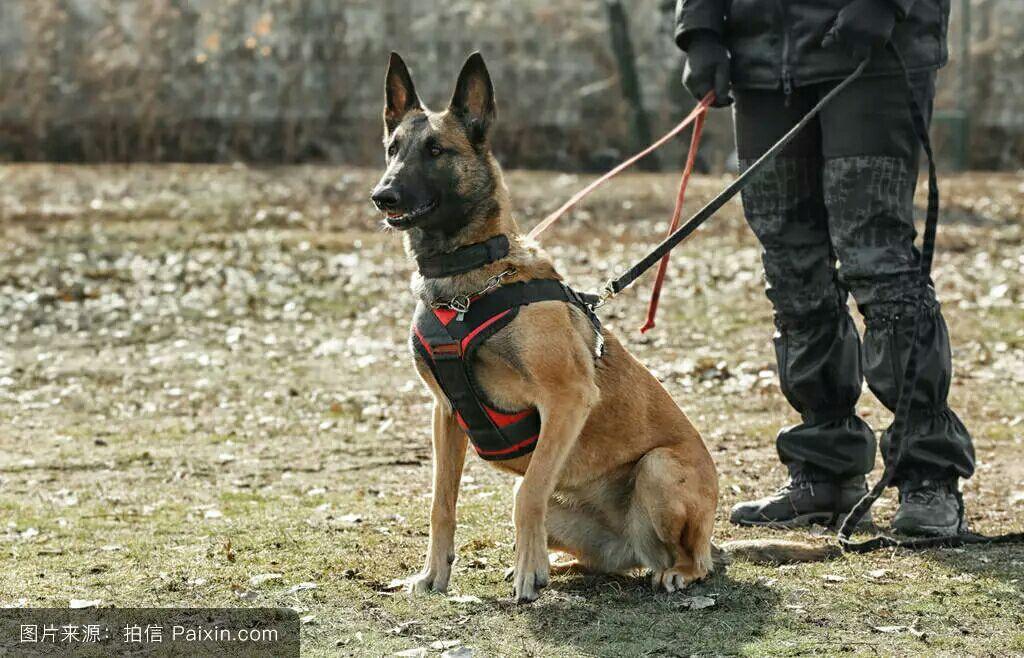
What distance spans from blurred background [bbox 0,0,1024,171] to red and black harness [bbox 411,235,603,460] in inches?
615

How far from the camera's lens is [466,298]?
3.98 metres

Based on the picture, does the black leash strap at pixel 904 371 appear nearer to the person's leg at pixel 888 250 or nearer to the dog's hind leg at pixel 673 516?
the person's leg at pixel 888 250

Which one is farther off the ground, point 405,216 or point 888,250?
point 405,216

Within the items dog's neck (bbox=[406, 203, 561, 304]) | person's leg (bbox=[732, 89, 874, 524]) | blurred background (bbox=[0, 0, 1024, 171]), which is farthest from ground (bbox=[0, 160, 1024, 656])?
blurred background (bbox=[0, 0, 1024, 171])

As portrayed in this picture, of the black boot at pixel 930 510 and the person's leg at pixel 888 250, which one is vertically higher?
the person's leg at pixel 888 250

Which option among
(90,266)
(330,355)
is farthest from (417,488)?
(90,266)

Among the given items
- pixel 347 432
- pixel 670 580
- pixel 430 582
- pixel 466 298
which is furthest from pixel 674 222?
pixel 347 432

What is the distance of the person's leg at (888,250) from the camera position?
4.54 metres

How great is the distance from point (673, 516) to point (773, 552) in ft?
1.71

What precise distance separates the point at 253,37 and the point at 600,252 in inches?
397

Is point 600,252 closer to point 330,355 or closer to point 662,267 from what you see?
point 330,355

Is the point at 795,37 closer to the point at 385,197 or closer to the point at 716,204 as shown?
the point at 716,204

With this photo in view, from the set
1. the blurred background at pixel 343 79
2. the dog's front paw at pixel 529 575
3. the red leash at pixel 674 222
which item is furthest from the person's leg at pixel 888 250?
the blurred background at pixel 343 79

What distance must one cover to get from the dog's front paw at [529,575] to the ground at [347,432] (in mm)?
54
